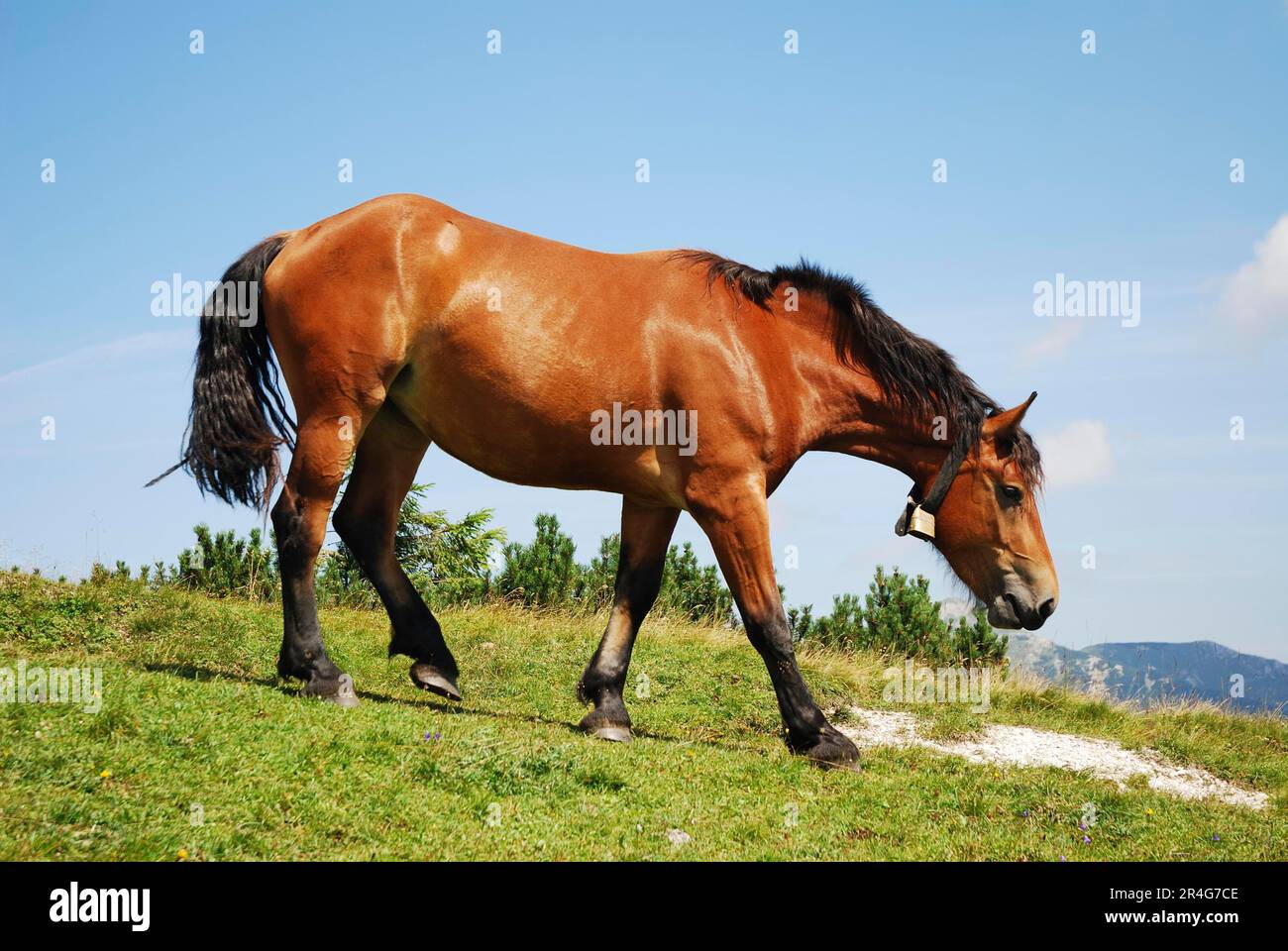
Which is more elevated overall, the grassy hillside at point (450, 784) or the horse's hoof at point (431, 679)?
the horse's hoof at point (431, 679)

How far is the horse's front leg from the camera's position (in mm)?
7422

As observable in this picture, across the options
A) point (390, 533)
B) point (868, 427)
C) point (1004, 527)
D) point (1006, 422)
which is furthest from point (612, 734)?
point (1006, 422)

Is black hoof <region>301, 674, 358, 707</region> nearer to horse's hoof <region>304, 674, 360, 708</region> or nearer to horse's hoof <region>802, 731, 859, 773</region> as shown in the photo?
horse's hoof <region>304, 674, 360, 708</region>

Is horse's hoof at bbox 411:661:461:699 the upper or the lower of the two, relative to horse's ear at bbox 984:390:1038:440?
lower

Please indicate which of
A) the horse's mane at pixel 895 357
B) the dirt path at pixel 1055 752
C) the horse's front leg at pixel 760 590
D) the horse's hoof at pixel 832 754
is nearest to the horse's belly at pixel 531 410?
the horse's front leg at pixel 760 590

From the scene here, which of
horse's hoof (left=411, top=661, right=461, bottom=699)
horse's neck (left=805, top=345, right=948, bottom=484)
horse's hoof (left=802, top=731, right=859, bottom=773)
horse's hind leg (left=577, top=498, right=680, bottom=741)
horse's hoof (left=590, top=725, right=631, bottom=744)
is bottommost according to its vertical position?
horse's hoof (left=802, top=731, right=859, bottom=773)

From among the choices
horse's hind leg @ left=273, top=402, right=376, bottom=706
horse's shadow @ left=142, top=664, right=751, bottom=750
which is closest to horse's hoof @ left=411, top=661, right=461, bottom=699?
horse's shadow @ left=142, top=664, right=751, bottom=750

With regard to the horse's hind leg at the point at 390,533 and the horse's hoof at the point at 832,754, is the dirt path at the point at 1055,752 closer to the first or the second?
the horse's hoof at the point at 832,754

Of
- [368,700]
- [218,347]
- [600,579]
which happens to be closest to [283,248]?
[218,347]

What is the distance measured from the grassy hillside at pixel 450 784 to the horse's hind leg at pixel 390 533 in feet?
1.14

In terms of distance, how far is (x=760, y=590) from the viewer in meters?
7.48

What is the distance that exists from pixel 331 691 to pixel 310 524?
1.14m

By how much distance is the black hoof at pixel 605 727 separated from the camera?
777 cm

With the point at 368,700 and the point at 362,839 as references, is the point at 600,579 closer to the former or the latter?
the point at 368,700
